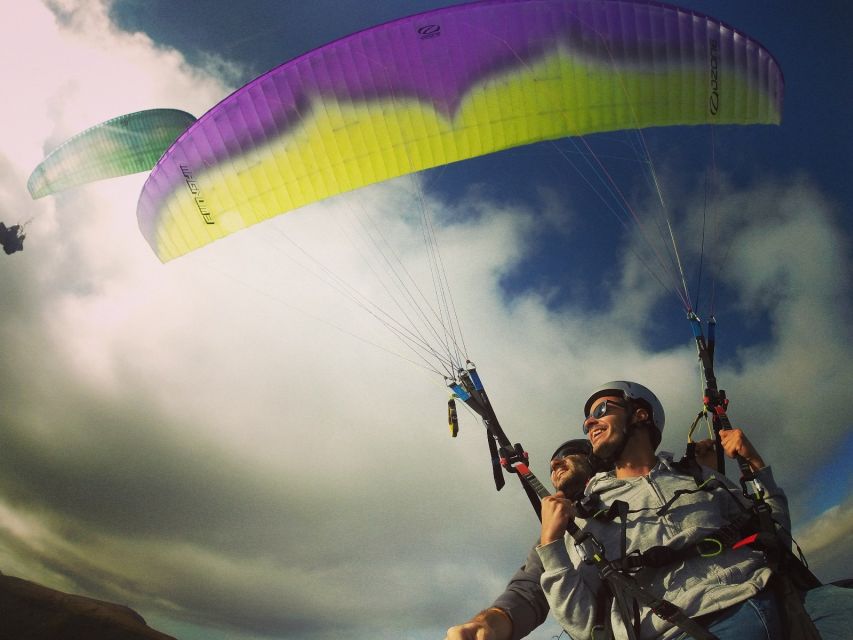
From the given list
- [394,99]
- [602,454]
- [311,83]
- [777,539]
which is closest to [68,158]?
[311,83]

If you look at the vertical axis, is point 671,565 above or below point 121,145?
below

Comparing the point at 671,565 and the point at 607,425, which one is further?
the point at 607,425

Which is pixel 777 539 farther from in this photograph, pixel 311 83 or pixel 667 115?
pixel 311 83

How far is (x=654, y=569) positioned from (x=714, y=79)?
6.56 metres

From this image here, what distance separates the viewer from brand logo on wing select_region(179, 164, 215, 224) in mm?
6445

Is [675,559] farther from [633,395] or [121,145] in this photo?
[121,145]

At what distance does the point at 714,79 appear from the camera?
20.4ft

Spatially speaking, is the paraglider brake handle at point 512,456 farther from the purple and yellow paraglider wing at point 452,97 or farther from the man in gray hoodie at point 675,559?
the purple and yellow paraglider wing at point 452,97

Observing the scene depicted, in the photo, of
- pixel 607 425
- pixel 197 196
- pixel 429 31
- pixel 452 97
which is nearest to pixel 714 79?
pixel 452 97

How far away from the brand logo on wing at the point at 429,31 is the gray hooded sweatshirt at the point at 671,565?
18.3 feet

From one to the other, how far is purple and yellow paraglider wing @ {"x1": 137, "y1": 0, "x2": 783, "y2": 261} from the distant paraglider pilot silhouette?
17.1 meters

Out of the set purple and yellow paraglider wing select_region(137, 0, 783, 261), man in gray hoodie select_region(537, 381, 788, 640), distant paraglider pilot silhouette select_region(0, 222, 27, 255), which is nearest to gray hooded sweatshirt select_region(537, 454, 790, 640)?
man in gray hoodie select_region(537, 381, 788, 640)

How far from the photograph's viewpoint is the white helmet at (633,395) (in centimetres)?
326

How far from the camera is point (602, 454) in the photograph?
3.01m
